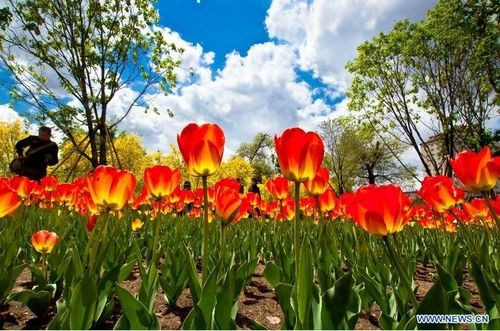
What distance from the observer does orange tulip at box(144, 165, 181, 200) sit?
1964 mm

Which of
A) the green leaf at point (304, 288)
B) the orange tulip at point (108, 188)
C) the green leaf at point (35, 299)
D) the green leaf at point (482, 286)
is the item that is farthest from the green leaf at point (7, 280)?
the green leaf at point (482, 286)

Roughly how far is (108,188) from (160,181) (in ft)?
1.34

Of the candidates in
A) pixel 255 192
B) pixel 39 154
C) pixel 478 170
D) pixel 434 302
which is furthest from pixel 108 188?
pixel 255 192

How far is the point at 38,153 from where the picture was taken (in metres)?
6.44

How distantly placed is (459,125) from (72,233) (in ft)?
66.9

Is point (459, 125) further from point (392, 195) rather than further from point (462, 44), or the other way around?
point (392, 195)

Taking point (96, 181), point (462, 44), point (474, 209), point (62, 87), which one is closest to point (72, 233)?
point (96, 181)

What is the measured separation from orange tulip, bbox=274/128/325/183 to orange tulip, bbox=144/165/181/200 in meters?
0.86

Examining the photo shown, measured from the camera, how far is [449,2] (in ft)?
57.4

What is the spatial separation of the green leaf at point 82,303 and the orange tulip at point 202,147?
0.58 metres

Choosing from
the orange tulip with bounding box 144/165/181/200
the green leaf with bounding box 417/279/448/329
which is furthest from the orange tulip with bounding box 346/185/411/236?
the orange tulip with bounding box 144/165/181/200

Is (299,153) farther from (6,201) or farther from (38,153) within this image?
(38,153)

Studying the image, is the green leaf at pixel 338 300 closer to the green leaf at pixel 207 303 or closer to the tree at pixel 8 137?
the green leaf at pixel 207 303

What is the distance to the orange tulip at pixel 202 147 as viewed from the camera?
4.71ft
